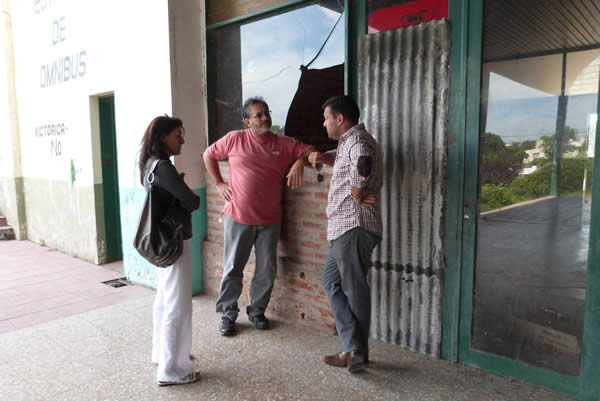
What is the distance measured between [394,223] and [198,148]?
2.52 meters

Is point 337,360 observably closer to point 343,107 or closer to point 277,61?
point 343,107

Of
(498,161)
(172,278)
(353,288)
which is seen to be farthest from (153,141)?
(498,161)

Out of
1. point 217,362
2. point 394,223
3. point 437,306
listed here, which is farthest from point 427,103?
point 217,362

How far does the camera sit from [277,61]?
4.45 m

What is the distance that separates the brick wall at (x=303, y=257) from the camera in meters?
3.93

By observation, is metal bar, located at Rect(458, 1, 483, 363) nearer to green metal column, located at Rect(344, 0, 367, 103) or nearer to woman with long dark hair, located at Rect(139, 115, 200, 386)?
green metal column, located at Rect(344, 0, 367, 103)

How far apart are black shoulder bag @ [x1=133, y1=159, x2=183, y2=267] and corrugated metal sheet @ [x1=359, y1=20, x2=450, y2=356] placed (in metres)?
1.65

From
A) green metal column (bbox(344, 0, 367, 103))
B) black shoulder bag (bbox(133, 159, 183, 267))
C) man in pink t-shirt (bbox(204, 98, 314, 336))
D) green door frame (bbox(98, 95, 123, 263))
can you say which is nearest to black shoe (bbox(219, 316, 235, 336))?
man in pink t-shirt (bbox(204, 98, 314, 336))

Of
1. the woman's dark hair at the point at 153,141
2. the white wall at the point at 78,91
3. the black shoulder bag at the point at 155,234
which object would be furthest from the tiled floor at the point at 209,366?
the white wall at the point at 78,91

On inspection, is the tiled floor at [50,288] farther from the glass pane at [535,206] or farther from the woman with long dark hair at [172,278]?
the glass pane at [535,206]

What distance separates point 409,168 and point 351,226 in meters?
0.73

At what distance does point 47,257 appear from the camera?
6996 millimetres

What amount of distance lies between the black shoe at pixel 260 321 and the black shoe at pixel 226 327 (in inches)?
8.2

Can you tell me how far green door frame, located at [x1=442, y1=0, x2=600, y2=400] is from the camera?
10.1ft
